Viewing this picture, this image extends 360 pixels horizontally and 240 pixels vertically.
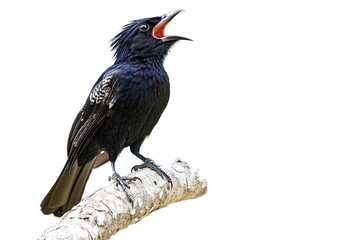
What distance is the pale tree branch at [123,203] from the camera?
14.6 feet

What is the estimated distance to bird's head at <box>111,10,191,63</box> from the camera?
17.0 feet

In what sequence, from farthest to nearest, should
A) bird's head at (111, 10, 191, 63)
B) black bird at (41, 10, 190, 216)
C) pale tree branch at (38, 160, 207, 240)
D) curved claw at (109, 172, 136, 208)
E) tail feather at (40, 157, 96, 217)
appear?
tail feather at (40, 157, 96, 217) < bird's head at (111, 10, 191, 63) < black bird at (41, 10, 190, 216) < curved claw at (109, 172, 136, 208) < pale tree branch at (38, 160, 207, 240)

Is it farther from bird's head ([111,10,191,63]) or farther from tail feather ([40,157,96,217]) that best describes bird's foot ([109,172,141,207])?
bird's head ([111,10,191,63])

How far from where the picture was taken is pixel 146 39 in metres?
5.19

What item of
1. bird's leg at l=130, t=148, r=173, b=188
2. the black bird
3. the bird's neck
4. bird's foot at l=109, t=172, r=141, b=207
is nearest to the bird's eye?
the black bird

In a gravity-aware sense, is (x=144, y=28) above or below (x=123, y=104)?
above

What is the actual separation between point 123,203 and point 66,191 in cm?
62

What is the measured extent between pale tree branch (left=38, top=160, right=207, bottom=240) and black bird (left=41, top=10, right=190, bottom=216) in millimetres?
85

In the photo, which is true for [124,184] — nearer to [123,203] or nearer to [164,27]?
[123,203]

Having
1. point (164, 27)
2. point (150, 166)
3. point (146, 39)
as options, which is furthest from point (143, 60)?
point (150, 166)

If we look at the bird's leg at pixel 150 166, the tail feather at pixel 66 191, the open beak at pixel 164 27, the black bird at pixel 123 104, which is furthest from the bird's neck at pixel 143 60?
the tail feather at pixel 66 191

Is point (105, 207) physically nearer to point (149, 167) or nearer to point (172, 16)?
point (149, 167)

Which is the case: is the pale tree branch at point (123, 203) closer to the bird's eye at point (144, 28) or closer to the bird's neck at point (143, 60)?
the bird's neck at point (143, 60)

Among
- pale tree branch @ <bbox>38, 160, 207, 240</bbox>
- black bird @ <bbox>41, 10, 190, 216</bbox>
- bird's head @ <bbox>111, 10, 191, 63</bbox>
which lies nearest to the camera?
pale tree branch @ <bbox>38, 160, 207, 240</bbox>
